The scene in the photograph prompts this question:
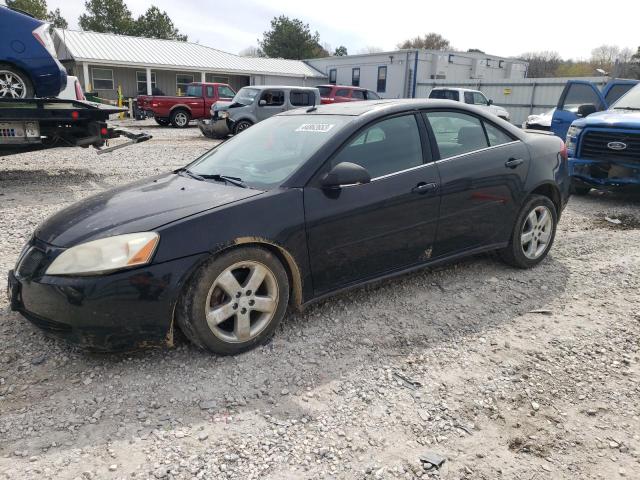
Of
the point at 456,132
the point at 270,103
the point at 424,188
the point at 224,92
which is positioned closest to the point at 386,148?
the point at 424,188

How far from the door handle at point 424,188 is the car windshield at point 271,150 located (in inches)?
27.8

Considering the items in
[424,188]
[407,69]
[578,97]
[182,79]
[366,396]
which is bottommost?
[366,396]

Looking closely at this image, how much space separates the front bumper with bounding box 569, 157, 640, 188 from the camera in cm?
711

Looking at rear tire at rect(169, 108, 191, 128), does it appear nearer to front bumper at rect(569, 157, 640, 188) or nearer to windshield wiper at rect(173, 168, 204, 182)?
front bumper at rect(569, 157, 640, 188)

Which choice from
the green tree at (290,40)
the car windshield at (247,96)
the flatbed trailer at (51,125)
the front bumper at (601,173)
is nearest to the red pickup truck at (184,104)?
the car windshield at (247,96)

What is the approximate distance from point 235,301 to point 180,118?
65.8ft

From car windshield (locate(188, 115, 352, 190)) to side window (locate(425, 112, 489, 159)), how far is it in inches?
32.1

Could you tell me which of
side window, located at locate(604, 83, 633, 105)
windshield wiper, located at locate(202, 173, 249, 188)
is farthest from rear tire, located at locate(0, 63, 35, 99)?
side window, located at locate(604, 83, 633, 105)

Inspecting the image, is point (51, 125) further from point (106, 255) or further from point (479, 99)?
point (479, 99)

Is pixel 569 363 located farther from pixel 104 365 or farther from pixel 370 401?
pixel 104 365

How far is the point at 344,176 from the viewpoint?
10.7 ft

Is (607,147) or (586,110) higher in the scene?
(586,110)

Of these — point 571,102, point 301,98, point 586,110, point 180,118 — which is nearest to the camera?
point 586,110

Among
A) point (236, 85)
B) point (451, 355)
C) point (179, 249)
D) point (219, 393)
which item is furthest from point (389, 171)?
point (236, 85)
